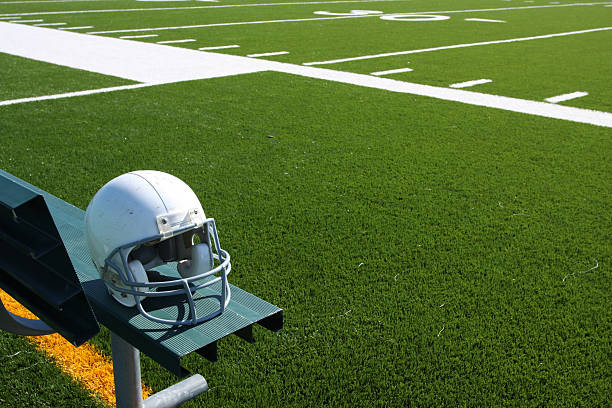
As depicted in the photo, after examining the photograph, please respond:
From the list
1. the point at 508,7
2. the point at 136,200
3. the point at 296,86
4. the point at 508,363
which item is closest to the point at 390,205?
the point at 508,363

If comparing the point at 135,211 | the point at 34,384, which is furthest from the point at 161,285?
the point at 34,384

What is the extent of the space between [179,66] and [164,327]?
8.90m

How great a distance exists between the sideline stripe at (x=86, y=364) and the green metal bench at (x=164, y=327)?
19.3 inches

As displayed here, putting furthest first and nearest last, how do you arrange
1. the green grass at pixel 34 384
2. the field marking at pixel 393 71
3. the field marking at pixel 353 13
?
the field marking at pixel 353 13, the field marking at pixel 393 71, the green grass at pixel 34 384

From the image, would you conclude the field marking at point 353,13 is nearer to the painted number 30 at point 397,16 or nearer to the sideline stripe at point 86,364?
the painted number 30 at point 397,16

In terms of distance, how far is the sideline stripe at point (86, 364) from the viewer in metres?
2.71

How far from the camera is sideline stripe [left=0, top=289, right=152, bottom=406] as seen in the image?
2.71 m

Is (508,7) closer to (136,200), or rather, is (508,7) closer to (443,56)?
(443,56)

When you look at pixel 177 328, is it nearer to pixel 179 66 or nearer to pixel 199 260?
pixel 199 260

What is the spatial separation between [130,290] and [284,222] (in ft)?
8.15

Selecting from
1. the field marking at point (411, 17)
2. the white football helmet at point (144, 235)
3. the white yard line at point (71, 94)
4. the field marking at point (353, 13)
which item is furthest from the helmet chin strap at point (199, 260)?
the field marking at point (353, 13)

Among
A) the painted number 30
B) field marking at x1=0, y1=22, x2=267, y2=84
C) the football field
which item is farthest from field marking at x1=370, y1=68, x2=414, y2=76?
the painted number 30

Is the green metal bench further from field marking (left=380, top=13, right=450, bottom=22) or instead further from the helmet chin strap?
field marking (left=380, top=13, right=450, bottom=22)

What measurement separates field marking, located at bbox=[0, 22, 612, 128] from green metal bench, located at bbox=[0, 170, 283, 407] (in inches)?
248
